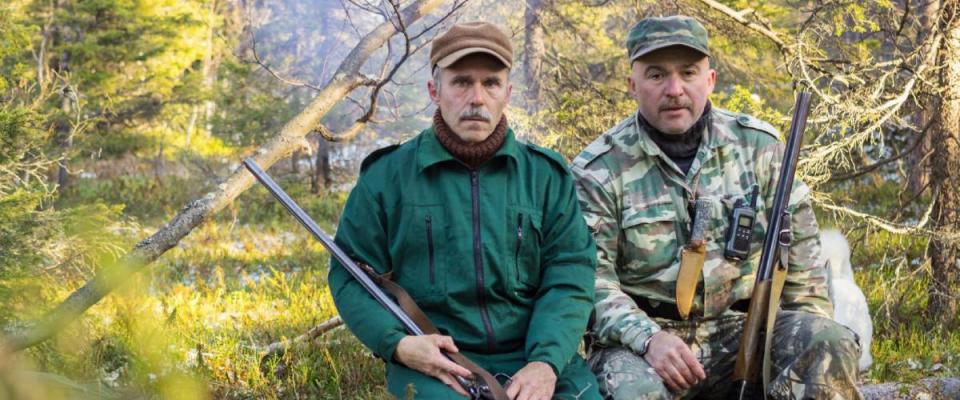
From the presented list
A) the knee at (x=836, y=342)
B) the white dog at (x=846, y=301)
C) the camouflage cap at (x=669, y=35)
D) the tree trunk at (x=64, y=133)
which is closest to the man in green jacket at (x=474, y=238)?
the camouflage cap at (x=669, y=35)

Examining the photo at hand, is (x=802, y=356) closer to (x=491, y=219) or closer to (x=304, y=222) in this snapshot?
(x=491, y=219)

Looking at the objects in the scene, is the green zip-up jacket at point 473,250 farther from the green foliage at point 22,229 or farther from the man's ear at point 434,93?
the green foliage at point 22,229

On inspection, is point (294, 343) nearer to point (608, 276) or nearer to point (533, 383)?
point (608, 276)

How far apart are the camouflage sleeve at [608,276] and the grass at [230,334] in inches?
39.1

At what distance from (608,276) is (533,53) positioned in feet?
27.6

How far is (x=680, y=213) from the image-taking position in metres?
3.88

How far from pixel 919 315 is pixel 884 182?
8126 mm

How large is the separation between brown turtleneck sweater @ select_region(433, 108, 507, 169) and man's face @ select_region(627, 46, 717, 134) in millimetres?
838

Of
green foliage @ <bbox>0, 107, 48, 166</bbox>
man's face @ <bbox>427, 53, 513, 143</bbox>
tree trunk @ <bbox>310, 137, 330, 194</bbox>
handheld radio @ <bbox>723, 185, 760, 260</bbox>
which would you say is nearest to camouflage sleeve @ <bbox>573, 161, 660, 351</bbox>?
handheld radio @ <bbox>723, 185, 760, 260</bbox>

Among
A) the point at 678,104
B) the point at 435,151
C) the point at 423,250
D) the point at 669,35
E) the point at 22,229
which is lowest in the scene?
the point at 22,229

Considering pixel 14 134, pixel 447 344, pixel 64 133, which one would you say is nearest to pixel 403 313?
pixel 447 344

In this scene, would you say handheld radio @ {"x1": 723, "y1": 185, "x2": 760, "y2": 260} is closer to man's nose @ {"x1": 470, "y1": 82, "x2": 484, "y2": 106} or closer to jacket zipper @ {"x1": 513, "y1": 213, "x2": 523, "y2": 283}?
jacket zipper @ {"x1": 513, "y1": 213, "x2": 523, "y2": 283}

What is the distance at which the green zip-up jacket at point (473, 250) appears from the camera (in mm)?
3283

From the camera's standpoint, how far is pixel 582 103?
34.1 feet
